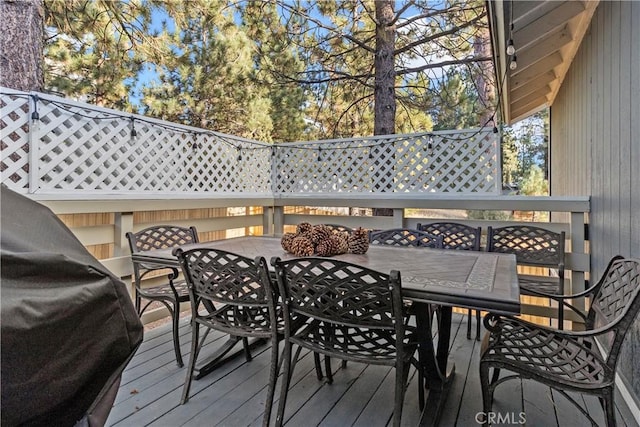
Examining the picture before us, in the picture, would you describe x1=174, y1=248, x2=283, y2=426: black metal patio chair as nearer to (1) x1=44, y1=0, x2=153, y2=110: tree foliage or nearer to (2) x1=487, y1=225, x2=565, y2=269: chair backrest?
(2) x1=487, y1=225, x2=565, y2=269: chair backrest

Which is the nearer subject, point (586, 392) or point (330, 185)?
point (586, 392)

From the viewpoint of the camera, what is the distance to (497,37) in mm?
2457

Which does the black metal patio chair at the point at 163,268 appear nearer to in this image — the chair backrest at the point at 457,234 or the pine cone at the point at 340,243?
the pine cone at the point at 340,243

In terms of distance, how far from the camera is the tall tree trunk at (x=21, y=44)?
9.33 feet

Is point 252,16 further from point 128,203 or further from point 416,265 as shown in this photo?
point 416,265

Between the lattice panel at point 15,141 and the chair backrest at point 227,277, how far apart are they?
4.60 ft

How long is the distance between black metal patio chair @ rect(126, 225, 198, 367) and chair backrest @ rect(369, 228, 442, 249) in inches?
61.5

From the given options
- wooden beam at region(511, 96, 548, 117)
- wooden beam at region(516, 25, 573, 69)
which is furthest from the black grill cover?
wooden beam at region(511, 96, 548, 117)

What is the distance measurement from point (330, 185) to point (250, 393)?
107 inches

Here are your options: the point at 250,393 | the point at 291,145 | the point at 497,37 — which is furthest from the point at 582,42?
the point at 250,393

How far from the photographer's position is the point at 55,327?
73cm

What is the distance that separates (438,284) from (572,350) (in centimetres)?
64

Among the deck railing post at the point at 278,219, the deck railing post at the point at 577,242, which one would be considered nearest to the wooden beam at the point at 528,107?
the deck railing post at the point at 577,242

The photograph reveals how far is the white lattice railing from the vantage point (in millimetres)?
2408
